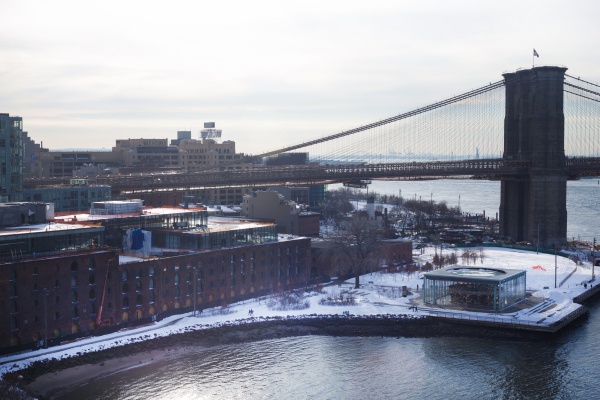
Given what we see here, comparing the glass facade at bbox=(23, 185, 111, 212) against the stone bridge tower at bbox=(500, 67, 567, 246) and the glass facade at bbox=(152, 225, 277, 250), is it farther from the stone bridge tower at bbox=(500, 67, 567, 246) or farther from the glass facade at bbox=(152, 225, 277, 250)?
the stone bridge tower at bbox=(500, 67, 567, 246)

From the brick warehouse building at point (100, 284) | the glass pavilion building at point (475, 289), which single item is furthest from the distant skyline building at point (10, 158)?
the glass pavilion building at point (475, 289)

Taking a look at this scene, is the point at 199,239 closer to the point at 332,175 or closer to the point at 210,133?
the point at 332,175

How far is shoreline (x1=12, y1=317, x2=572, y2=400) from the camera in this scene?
2600cm

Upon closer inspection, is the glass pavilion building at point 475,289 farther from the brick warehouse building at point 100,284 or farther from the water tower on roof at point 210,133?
the water tower on roof at point 210,133

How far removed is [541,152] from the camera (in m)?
57.2

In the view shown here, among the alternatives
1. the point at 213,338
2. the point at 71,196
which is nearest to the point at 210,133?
the point at 71,196

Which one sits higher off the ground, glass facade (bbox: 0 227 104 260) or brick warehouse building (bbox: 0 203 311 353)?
glass facade (bbox: 0 227 104 260)

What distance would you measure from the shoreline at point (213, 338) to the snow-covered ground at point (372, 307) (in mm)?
518

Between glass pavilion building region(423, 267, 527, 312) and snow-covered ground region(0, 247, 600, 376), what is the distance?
0.93 m

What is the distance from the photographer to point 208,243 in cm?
3572

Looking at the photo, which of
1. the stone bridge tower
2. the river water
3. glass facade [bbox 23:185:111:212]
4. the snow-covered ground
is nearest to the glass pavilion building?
the snow-covered ground

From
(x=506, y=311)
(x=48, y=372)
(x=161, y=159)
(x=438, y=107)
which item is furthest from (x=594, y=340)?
(x=161, y=159)

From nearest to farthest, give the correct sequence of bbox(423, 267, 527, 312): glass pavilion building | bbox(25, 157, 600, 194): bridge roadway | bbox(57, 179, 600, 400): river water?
bbox(57, 179, 600, 400): river water → bbox(423, 267, 527, 312): glass pavilion building → bbox(25, 157, 600, 194): bridge roadway

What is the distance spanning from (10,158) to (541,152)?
117 feet
